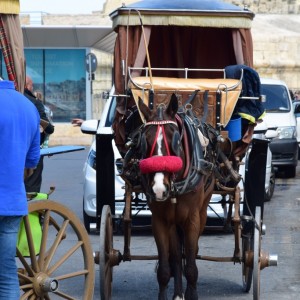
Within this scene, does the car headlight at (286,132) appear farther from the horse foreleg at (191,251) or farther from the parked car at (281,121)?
the horse foreleg at (191,251)

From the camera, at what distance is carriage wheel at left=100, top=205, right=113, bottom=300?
28.7 feet

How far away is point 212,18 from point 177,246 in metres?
2.53

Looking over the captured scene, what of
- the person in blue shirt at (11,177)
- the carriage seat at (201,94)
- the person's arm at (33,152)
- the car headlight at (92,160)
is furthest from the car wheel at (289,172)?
the person in blue shirt at (11,177)

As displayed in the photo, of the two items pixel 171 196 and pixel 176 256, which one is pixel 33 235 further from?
pixel 176 256

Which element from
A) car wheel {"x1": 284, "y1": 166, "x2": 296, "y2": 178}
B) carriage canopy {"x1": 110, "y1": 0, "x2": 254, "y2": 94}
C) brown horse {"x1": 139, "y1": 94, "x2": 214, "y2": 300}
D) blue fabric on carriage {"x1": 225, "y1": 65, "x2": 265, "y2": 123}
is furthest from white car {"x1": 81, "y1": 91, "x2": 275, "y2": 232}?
car wheel {"x1": 284, "y1": 166, "x2": 296, "y2": 178}

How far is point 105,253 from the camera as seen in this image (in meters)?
9.05

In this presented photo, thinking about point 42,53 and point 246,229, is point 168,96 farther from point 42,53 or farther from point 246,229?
point 42,53

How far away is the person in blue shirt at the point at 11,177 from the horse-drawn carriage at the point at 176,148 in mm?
351

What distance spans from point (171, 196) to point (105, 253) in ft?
4.10

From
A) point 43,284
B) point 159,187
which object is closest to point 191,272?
point 159,187

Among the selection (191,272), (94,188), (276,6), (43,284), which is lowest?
(276,6)

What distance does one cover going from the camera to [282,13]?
2085 inches

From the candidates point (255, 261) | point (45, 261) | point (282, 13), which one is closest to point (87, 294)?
point (45, 261)

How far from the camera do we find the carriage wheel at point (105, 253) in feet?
28.7
